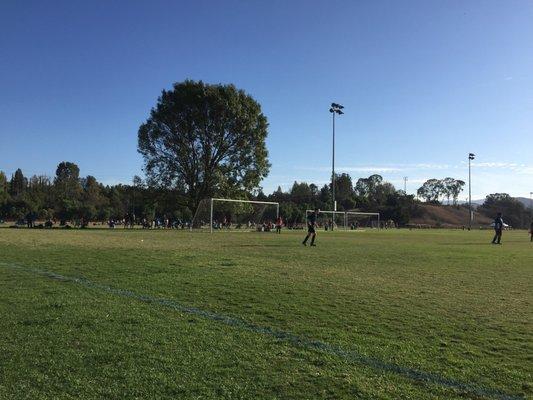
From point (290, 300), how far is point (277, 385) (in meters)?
3.94

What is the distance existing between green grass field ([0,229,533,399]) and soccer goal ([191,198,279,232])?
35550 millimetres

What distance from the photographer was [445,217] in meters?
171

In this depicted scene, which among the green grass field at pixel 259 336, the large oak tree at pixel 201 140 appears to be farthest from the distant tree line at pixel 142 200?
the green grass field at pixel 259 336

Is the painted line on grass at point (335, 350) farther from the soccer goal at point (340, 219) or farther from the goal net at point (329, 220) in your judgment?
the goal net at point (329, 220)

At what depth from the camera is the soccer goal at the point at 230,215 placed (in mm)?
48737

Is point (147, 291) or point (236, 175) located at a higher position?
point (236, 175)

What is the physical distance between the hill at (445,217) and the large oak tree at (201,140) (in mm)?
111395

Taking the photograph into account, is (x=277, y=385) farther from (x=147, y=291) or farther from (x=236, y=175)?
(x=236, y=175)

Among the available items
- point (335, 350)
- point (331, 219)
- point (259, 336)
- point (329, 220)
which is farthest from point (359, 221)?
point (335, 350)

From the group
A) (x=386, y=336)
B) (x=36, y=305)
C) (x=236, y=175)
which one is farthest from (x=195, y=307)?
(x=236, y=175)

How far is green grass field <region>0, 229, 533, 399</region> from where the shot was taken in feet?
14.0

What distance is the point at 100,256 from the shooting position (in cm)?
1504

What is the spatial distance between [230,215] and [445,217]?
448 feet

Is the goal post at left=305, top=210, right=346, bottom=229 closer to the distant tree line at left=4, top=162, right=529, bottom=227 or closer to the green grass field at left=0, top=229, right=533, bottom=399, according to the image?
the distant tree line at left=4, top=162, right=529, bottom=227
